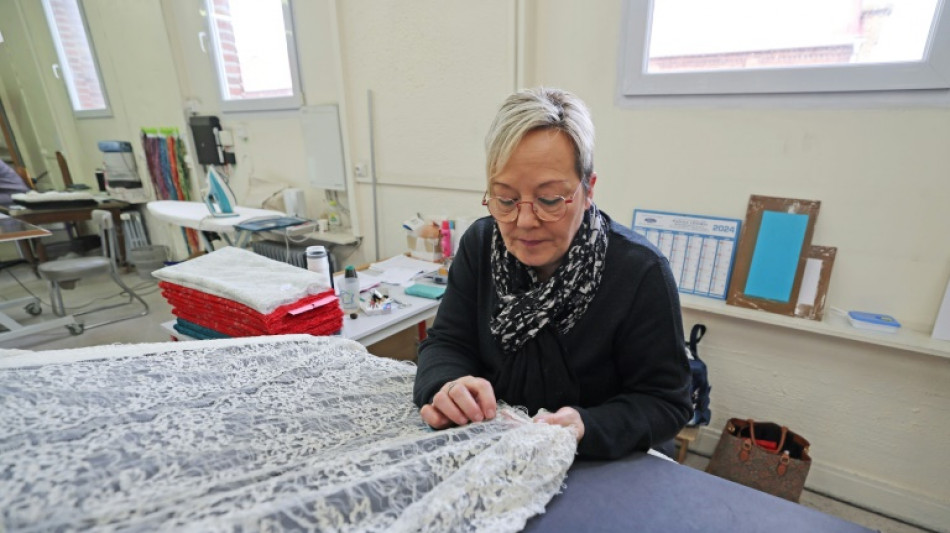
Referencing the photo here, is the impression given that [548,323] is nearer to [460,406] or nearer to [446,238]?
[460,406]

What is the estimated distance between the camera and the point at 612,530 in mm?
594

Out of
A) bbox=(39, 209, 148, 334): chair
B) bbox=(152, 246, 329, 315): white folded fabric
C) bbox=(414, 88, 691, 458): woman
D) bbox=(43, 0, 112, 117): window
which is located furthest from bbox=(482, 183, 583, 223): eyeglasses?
bbox=(43, 0, 112, 117): window

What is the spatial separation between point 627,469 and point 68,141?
7.24 meters

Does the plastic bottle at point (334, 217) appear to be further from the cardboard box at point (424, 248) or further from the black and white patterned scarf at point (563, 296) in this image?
the black and white patterned scarf at point (563, 296)

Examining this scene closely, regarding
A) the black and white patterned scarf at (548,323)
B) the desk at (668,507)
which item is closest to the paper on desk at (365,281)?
the black and white patterned scarf at (548,323)

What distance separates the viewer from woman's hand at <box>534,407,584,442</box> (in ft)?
2.52

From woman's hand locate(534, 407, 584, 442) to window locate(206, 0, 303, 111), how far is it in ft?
9.93

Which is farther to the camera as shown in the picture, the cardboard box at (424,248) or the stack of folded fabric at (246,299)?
the cardboard box at (424,248)

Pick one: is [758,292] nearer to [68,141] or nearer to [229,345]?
[229,345]

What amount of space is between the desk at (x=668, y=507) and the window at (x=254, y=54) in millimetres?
3178

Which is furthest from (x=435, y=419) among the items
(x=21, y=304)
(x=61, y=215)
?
(x=61, y=215)

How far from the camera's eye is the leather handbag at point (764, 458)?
159 centimetres

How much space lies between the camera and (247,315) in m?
1.38

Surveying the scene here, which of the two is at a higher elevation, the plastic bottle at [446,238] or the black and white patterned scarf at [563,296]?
the black and white patterned scarf at [563,296]
